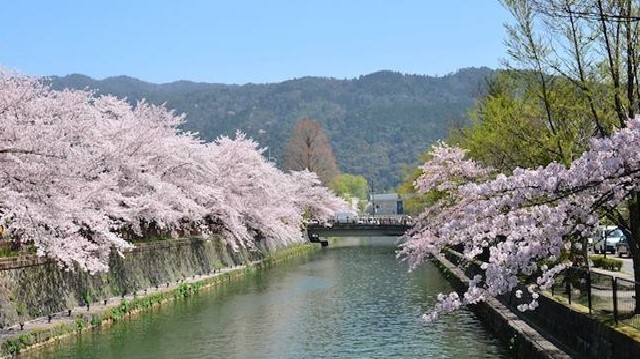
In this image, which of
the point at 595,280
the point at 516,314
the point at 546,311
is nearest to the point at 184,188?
the point at 516,314

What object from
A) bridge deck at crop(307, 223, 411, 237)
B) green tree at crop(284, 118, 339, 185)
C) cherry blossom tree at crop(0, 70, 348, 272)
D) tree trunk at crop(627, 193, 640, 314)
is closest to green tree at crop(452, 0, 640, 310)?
tree trunk at crop(627, 193, 640, 314)

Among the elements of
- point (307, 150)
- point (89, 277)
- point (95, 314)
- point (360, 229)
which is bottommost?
point (95, 314)

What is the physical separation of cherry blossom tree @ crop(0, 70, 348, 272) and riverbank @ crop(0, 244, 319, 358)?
1.85 metres

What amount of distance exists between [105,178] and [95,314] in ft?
15.1

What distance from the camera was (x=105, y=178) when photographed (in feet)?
81.6

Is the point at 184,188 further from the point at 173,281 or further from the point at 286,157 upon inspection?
the point at 286,157

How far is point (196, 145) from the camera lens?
4034 cm

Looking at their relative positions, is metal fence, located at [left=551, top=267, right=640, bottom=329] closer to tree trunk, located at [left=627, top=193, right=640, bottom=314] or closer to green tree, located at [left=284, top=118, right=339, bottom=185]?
tree trunk, located at [left=627, top=193, right=640, bottom=314]

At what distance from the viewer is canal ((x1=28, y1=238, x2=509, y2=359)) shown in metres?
19.7

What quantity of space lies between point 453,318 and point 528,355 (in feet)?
29.1

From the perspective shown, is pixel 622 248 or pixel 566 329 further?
pixel 622 248

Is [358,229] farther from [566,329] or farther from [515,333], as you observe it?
[566,329]

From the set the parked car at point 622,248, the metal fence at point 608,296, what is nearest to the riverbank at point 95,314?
the metal fence at point 608,296

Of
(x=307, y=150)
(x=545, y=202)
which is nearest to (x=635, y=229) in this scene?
(x=545, y=202)
